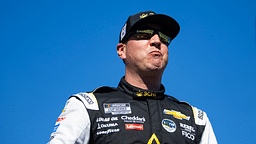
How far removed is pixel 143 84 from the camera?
515cm

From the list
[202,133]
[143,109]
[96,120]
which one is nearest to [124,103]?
[143,109]

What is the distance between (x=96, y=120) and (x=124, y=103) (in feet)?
2.10

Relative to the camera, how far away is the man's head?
4.98 metres

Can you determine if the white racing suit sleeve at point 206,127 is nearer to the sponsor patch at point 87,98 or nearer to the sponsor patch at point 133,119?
the sponsor patch at point 133,119

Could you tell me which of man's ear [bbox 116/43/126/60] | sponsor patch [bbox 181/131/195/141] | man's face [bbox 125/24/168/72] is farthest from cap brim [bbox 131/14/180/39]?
sponsor patch [bbox 181/131/195/141]

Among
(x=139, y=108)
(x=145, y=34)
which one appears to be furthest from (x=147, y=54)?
(x=139, y=108)

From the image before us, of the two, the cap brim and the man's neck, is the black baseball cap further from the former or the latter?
the man's neck

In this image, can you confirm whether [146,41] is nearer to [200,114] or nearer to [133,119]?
[133,119]

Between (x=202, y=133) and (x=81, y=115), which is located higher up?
(x=81, y=115)

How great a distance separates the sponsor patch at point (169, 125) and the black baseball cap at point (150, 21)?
5.82ft

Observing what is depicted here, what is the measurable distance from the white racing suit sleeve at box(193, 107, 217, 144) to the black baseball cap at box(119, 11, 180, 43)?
166cm

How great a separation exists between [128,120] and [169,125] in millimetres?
716

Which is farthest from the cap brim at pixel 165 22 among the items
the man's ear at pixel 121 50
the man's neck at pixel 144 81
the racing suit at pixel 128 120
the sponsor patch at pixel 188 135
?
the sponsor patch at pixel 188 135

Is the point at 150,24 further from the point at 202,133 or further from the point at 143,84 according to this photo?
the point at 202,133
